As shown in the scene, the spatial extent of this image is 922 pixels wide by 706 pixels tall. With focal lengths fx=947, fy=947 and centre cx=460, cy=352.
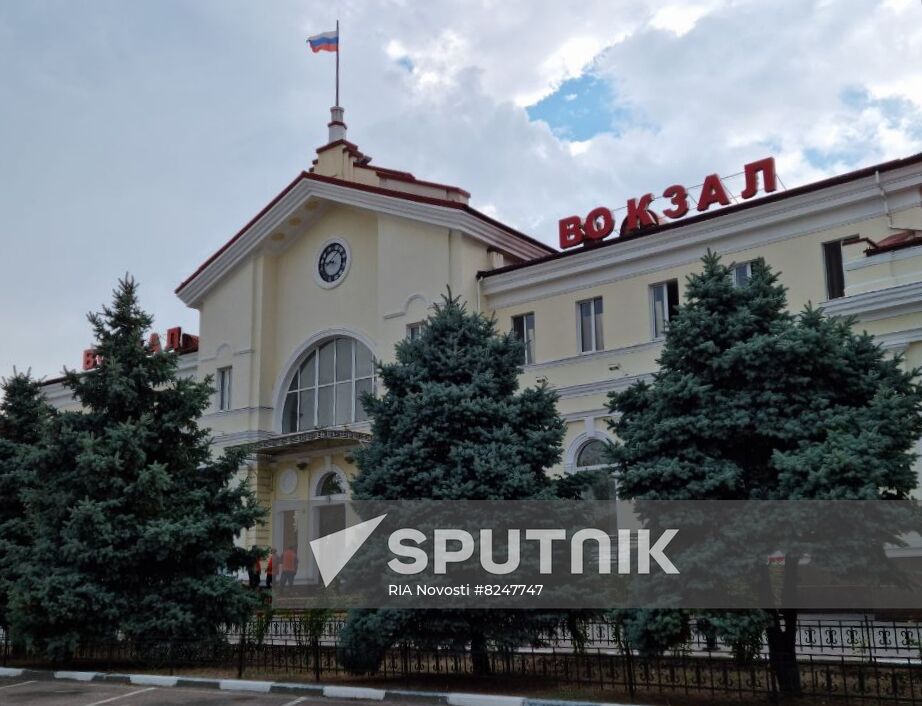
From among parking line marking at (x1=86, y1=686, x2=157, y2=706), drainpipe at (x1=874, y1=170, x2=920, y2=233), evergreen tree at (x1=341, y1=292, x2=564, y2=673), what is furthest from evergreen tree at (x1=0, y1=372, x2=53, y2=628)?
drainpipe at (x1=874, y1=170, x2=920, y2=233)

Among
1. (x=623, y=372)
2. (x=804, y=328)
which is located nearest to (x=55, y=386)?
(x=623, y=372)

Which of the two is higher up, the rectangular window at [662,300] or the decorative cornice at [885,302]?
the rectangular window at [662,300]

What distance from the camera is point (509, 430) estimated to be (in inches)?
496

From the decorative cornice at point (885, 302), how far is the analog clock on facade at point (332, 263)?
15128 millimetres

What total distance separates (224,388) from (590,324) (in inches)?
515

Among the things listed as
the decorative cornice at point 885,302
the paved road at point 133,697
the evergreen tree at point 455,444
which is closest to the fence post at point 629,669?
the evergreen tree at point 455,444

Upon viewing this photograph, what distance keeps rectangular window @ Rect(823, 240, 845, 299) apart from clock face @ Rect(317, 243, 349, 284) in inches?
553

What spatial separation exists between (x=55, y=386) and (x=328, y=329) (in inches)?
625

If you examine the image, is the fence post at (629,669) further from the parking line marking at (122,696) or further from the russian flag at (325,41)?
the russian flag at (325,41)

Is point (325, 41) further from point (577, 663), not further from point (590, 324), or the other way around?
point (577, 663)

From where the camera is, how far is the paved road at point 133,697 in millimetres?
11766

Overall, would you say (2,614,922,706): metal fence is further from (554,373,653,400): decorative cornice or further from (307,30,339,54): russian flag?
(307,30,339,54): russian flag

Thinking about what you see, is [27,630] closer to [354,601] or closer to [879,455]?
[354,601]

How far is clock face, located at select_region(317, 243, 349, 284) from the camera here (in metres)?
28.7
